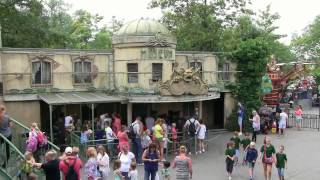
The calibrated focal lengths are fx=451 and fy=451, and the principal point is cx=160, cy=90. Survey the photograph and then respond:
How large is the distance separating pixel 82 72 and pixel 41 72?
232 cm

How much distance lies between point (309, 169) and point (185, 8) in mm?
20318

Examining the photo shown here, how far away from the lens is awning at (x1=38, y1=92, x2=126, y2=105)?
21.6 meters

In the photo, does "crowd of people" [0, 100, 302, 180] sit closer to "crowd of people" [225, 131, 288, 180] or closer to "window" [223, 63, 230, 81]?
"crowd of people" [225, 131, 288, 180]

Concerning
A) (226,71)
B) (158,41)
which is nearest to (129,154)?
(158,41)

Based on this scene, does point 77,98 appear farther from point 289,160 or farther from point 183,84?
point 289,160

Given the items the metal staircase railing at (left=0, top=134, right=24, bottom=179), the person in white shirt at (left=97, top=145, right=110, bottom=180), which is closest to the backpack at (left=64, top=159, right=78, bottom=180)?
the metal staircase railing at (left=0, top=134, right=24, bottom=179)

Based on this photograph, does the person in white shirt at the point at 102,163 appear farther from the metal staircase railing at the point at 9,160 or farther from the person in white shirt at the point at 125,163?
the metal staircase railing at the point at 9,160

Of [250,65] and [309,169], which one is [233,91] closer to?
[250,65]

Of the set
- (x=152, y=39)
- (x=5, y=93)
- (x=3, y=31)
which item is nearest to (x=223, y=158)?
(x=152, y=39)

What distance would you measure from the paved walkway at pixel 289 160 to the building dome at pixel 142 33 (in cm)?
657

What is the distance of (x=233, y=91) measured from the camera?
31.0 meters

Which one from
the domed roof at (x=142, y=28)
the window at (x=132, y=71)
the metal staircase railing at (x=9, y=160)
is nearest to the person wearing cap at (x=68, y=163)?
the metal staircase railing at (x=9, y=160)

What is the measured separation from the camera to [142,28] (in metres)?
24.6

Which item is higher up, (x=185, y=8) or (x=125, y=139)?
(x=185, y=8)
